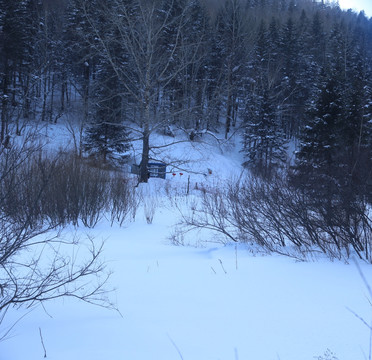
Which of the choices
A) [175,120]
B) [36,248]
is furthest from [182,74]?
[36,248]

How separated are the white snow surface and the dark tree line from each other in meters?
9.91

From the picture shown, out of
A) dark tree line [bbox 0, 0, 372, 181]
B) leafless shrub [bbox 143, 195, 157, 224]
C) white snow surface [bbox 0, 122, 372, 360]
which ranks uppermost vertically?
dark tree line [bbox 0, 0, 372, 181]

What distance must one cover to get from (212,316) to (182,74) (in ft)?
75.1

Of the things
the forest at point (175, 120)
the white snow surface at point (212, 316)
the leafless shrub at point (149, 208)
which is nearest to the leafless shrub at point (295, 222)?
the forest at point (175, 120)

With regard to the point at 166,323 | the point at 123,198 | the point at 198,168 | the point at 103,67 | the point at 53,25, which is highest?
the point at 53,25

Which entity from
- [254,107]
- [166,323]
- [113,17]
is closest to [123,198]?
[166,323]

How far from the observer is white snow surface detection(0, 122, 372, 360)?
2.27 metres

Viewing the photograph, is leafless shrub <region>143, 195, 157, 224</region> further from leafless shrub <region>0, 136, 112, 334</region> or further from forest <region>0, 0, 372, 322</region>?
leafless shrub <region>0, 136, 112, 334</region>

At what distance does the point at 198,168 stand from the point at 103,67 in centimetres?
1101

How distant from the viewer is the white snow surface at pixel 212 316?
2.27 m

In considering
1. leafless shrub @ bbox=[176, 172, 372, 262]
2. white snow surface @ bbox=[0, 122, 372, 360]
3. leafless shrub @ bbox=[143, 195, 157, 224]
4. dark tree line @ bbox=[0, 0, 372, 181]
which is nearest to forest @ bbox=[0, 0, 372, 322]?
leafless shrub @ bbox=[176, 172, 372, 262]

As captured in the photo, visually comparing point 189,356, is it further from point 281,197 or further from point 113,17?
point 113,17

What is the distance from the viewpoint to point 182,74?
939 inches

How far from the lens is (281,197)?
5453 millimetres
